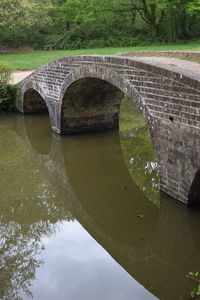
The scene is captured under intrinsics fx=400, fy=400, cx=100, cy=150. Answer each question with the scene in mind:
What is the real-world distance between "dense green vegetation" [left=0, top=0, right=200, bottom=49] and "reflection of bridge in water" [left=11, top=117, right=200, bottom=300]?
70.6ft

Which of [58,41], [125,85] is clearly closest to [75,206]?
[125,85]

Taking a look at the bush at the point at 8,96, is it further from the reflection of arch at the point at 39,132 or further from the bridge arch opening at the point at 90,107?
the bridge arch opening at the point at 90,107

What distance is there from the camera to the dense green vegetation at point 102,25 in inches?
1212

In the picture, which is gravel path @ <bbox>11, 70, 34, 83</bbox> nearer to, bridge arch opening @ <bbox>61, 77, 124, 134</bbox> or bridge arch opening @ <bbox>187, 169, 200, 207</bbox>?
bridge arch opening @ <bbox>61, 77, 124, 134</bbox>

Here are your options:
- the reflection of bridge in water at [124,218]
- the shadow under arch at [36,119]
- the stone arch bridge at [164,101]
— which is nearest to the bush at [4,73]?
the shadow under arch at [36,119]

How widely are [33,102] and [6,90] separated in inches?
45.2

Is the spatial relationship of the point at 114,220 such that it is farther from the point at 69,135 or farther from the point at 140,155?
the point at 69,135

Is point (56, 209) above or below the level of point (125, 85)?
below

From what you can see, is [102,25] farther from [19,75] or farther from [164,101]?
[164,101]

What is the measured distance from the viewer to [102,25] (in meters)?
33.4

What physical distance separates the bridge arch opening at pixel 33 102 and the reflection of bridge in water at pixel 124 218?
4671mm

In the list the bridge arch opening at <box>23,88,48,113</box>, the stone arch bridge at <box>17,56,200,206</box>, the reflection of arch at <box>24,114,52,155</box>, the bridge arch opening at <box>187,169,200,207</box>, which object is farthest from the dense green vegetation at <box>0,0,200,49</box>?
the bridge arch opening at <box>187,169,200,207</box>

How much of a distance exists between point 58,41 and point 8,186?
80.6ft

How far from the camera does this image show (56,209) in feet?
25.2
